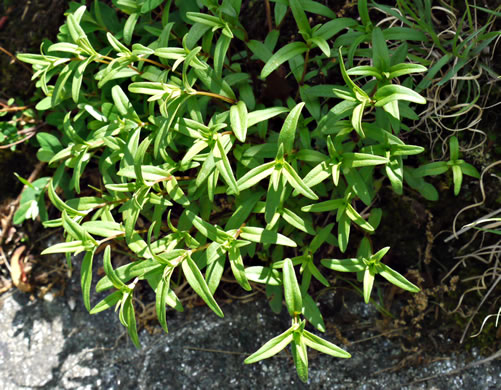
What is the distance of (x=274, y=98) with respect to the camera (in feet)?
6.16

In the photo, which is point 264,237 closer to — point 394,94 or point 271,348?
point 271,348

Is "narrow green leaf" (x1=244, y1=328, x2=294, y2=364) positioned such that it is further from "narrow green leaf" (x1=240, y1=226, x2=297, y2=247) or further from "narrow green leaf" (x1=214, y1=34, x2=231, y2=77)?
"narrow green leaf" (x1=214, y1=34, x2=231, y2=77)

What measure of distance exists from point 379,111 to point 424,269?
0.65m

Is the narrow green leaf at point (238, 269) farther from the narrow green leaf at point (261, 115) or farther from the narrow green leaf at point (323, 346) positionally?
the narrow green leaf at point (261, 115)

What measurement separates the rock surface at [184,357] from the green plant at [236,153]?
26cm

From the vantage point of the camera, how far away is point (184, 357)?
2.01 m

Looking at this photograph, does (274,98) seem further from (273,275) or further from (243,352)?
(243,352)

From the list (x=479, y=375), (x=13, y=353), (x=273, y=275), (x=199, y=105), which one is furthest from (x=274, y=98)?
(x=13, y=353)

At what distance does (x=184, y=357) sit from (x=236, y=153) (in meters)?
0.82

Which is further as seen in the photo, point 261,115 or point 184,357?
point 184,357

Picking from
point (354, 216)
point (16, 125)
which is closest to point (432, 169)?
point (354, 216)

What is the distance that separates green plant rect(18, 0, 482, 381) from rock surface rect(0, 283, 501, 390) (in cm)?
26

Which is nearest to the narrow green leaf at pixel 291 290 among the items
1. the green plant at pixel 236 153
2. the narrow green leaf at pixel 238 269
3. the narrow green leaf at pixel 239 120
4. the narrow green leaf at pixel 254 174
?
the green plant at pixel 236 153

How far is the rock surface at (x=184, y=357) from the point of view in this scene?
1.85m
